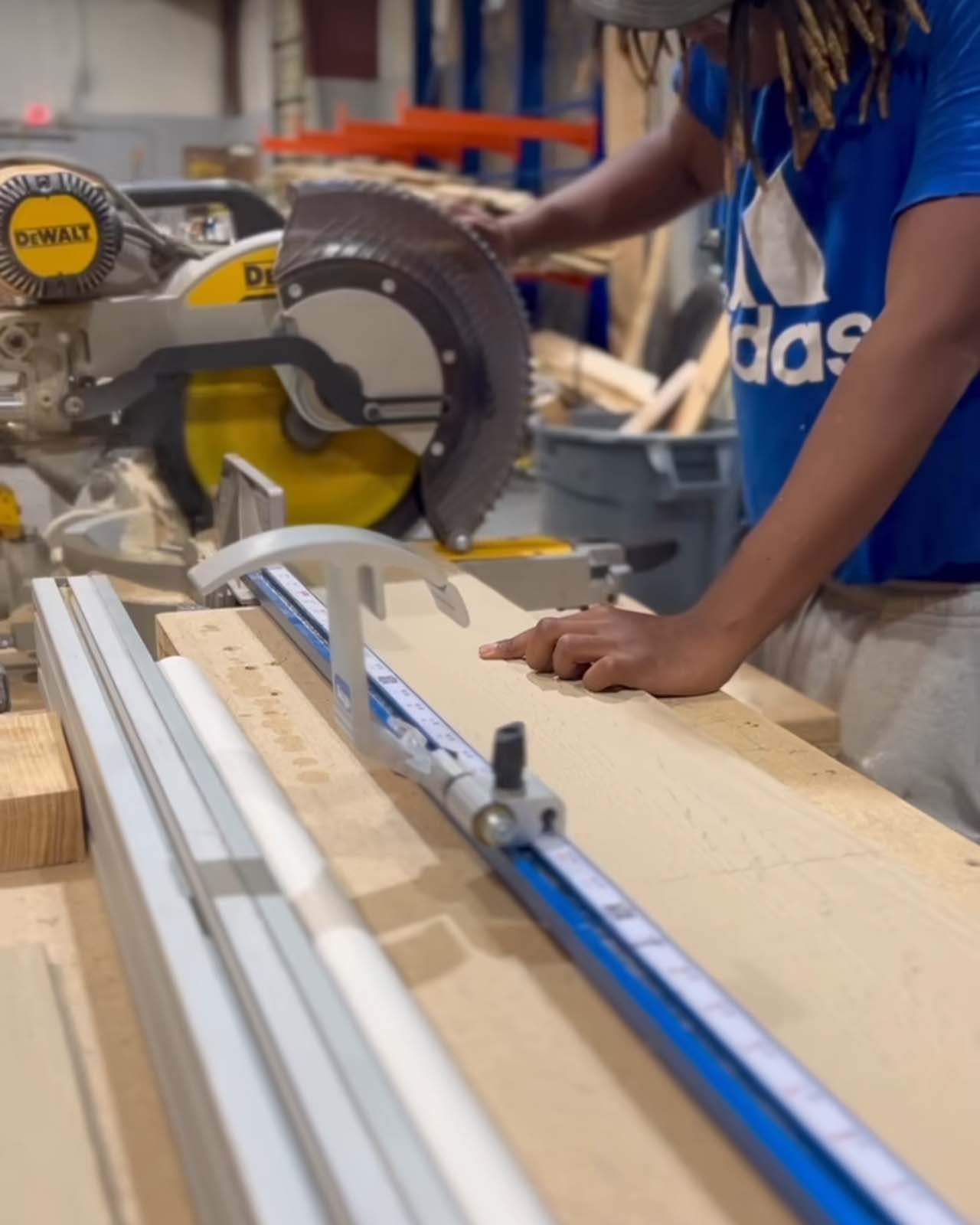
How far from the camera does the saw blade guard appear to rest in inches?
64.1

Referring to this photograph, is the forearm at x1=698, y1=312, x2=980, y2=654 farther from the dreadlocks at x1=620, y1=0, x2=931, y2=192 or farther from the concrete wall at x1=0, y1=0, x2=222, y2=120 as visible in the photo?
the concrete wall at x1=0, y1=0, x2=222, y2=120

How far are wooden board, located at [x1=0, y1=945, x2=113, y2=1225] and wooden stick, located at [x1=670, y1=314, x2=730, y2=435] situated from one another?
2.89 m

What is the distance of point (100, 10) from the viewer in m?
9.03

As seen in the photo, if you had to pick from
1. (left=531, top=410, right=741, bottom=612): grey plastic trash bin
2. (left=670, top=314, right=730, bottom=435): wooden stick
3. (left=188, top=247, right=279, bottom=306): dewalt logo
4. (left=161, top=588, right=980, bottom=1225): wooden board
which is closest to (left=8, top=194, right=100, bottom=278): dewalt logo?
(left=188, top=247, right=279, bottom=306): dewalt logo

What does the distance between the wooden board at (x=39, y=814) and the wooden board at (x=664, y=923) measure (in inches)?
5.9

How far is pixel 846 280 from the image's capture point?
1.36 metres

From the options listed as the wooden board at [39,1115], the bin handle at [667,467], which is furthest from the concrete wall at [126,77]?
the wooden board at [39,1115]

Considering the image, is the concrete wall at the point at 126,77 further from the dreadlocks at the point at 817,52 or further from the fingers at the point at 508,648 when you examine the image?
the fingers at the point at 508,648

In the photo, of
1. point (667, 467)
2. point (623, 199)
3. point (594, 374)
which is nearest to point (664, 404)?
point (667, 467)

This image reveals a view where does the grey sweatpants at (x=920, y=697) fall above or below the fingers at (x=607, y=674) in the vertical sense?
below

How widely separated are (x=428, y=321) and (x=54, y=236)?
463 mm

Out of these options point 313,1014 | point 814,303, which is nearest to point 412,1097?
point 313,1014

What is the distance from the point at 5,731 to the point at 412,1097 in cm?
64

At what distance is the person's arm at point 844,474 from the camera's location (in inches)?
43.5
